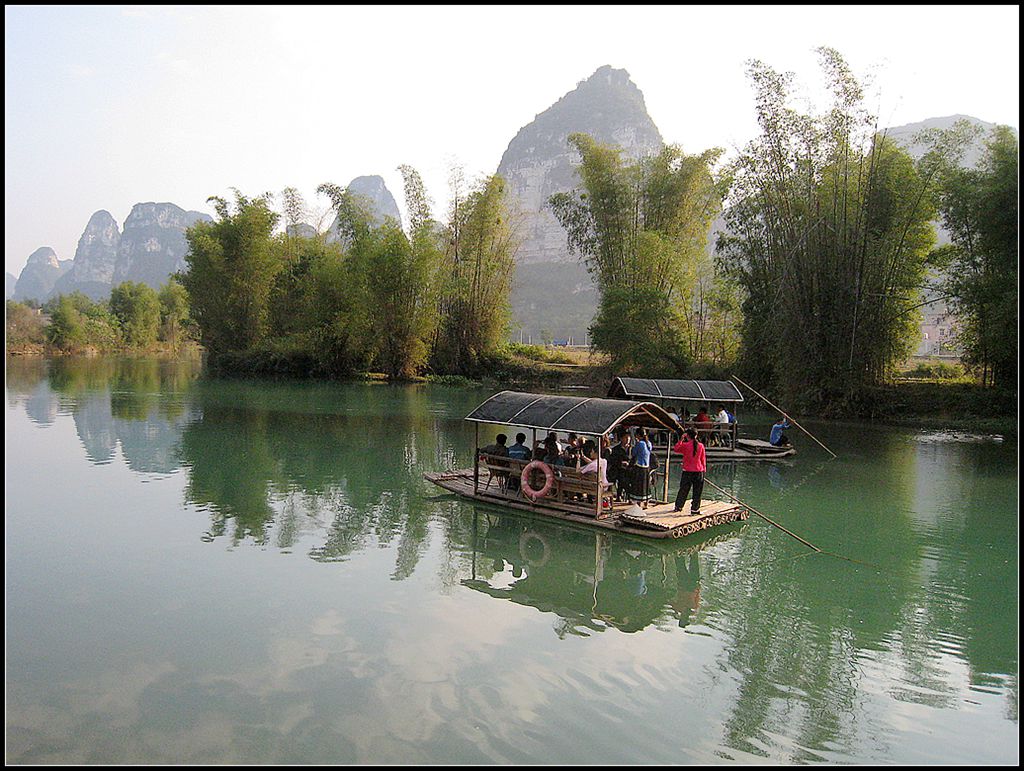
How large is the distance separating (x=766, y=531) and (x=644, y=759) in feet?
22.4

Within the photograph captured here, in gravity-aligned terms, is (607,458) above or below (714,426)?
below

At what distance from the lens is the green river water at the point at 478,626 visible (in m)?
5.36

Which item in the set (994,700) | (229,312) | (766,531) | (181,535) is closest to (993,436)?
(766,531)

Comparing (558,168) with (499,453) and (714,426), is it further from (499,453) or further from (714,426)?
(499,453)

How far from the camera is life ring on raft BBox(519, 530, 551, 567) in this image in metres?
9.42

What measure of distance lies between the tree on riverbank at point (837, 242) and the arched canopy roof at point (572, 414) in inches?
595

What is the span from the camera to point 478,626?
7273 millimetres

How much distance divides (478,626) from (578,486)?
3.93 metres

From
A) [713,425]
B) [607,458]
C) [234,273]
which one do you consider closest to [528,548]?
[607,458]

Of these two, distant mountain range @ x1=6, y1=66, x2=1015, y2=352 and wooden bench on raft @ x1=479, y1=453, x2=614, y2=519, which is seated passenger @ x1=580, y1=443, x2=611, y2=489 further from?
distant mountain range @ x1=6, y1=66, x2=1015, y2=352

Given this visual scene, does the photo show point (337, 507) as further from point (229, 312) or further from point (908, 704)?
point (229, 312)

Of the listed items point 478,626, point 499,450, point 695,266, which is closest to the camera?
point 478,626

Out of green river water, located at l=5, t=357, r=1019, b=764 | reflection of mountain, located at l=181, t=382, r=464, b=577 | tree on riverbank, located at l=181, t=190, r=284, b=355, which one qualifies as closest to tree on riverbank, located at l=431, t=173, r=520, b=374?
tree on riverbank, located at l=181, t=190, r=284, b=355

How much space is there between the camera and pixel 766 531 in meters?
11.2
